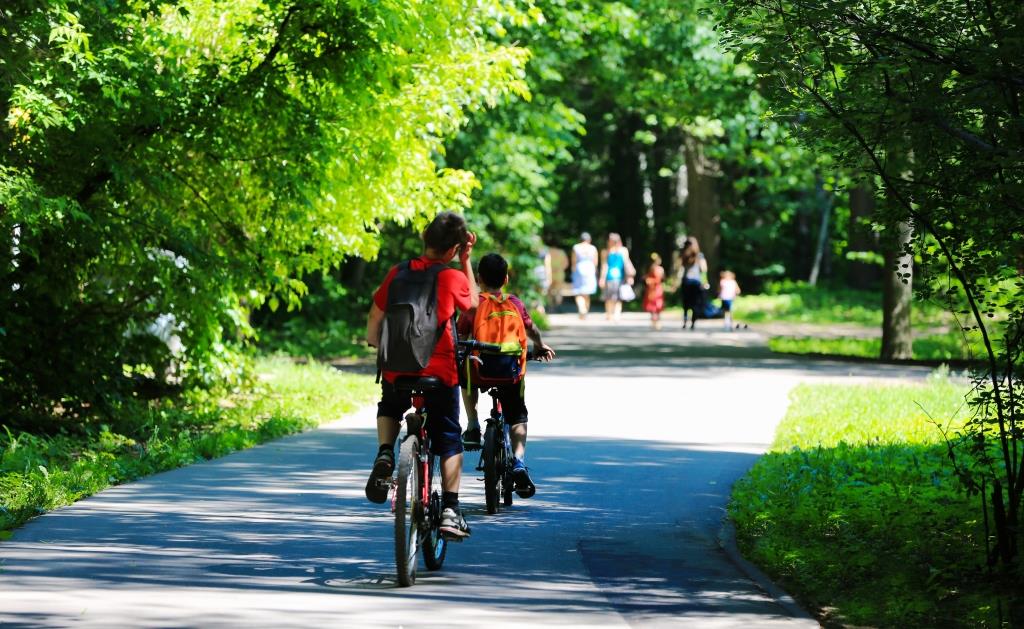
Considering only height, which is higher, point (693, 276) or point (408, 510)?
point (693, 276)

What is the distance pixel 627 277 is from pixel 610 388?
16385mm

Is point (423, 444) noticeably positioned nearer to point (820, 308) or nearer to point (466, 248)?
point (466, 248)

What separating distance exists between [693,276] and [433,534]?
81.7 ft

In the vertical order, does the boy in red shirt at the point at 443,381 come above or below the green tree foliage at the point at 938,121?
below

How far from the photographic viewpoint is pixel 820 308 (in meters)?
42.3

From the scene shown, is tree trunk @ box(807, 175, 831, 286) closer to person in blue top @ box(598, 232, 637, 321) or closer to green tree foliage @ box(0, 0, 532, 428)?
person in blue top @ box(598, 232, 637, 321)

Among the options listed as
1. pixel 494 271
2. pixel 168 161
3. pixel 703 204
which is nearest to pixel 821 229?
pixel 703 204

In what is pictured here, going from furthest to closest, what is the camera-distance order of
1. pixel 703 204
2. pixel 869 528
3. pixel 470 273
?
1. pixel 703 204
2. pixel 869 528
3. pixel 470 273

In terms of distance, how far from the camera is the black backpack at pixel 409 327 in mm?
7801

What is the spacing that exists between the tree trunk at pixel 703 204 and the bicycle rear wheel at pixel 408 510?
130 feet

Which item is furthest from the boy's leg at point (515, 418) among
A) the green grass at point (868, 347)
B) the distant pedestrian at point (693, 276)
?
the distant pedestrian at point (693, 276)

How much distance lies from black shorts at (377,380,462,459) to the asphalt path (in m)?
0.64

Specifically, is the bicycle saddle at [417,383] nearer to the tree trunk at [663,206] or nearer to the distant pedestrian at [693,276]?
the distant pedestrian at [693,276]

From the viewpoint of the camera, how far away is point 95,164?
44.4ft
